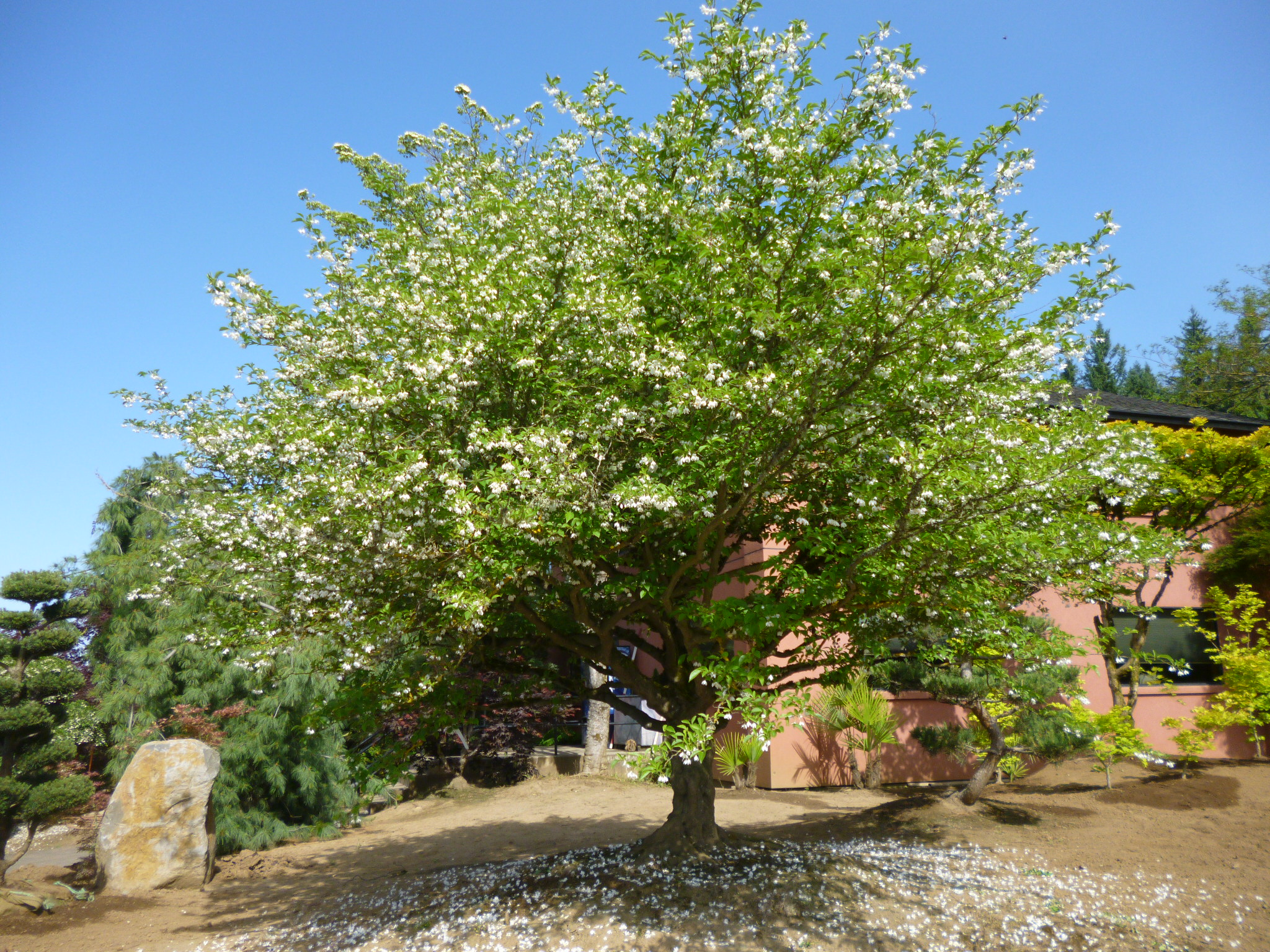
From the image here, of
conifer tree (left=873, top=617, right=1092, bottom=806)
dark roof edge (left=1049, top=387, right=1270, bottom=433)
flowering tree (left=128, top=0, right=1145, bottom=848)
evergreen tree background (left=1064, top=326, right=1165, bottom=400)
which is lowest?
conifer tree (left=873, top=617, right=1092, bottom=806)

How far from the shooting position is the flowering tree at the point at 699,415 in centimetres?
611

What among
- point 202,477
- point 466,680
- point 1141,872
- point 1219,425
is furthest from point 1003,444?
point 1219,425

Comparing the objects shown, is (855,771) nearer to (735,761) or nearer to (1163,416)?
(735,761)

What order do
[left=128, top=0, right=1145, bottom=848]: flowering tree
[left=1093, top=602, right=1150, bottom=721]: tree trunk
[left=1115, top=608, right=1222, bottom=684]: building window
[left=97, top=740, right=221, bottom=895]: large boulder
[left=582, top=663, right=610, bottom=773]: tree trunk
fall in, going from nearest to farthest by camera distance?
[left=128, top=0, right=1145, bottom=848]: flowering tree, [left=97, top=740, right=221, bottom=895]: large boulder, [left=1093, top=602, right=1150, bottom=721]: tree trunk, [left=1115, top=608, right=1222, bottom=684]: building window, [left=582, top=663, right=610, bottom=773]: tree trunk

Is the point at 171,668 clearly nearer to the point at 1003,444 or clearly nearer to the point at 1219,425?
the point at 1003,444

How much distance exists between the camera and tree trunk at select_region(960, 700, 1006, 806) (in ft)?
37.3

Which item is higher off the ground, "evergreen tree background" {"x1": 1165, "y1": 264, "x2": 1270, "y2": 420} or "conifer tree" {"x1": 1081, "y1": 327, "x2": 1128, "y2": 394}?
"conifer tree" {"x1": 1081, "y1": 327, "x2": 1128, "y2": 394}

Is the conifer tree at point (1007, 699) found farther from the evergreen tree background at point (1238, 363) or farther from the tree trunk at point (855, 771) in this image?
the evergreen tree background at point (1238, 363)

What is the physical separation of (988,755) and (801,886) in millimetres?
5498

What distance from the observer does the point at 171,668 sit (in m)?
13.5

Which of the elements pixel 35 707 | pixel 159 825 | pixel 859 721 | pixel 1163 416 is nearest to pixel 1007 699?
pixel 859 721

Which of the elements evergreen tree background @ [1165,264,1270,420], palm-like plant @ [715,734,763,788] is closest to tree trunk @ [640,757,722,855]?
palm-like plant @ [715,734,763,788]

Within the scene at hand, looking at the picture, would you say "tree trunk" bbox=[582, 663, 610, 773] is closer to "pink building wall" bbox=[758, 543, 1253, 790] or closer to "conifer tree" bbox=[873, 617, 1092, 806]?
"pink building wall" bbox=[758, 543, 1253, 790]

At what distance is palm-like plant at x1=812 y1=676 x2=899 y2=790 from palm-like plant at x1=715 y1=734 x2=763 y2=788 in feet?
5.33
